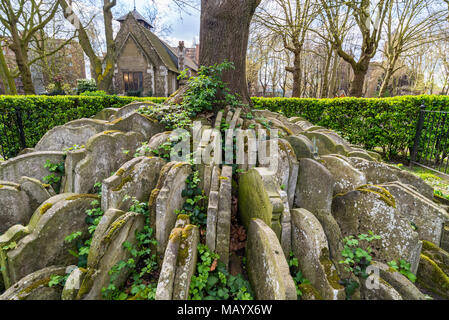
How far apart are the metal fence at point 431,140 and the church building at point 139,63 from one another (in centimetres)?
2090

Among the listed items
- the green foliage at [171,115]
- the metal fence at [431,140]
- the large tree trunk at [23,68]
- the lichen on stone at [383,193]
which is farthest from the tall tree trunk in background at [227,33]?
the large tree trunk at [23,68]

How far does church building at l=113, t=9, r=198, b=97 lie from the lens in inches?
889

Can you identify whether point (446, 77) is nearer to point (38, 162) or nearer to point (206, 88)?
point (206, 88)

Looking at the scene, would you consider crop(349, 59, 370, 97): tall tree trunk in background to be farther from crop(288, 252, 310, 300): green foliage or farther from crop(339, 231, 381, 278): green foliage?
crop(288, 252, 310, 300): green foliage

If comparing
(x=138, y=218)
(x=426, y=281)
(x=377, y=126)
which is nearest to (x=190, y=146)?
(x=138, y=218)

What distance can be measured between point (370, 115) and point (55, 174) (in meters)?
9.32

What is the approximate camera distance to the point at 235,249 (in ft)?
9.64

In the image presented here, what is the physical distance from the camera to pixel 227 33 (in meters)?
4.91

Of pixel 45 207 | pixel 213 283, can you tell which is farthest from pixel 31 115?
pixel 213 283

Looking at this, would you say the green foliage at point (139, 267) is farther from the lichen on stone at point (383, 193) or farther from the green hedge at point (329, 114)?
the green hedge at point (329, 114)

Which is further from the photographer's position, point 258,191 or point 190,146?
point 190,146

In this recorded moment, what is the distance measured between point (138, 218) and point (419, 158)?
29.7 ft

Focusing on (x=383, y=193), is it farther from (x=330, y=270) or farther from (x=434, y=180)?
(x=434, y=180)

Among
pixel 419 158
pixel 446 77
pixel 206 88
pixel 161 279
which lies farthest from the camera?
pixel 446 77
